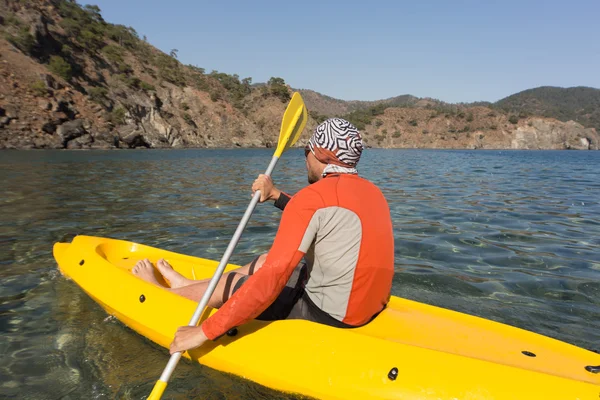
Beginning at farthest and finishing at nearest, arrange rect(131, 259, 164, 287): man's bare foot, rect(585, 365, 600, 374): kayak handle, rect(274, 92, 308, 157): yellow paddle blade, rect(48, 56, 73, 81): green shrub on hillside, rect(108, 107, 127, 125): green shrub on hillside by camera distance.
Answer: rect(108, 107, 127, 125): green shrub on hillside < rect(48, 56, 73, 81): green shrub on hillside < rect(274, 92, 308, 157): yellow paddle blade < rect(131, 259, 164, 287): man's bare foot < rect(585, 365, 600, 374): kayak handle

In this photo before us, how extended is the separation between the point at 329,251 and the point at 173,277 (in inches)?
88.0

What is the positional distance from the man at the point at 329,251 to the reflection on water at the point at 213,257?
702 mm

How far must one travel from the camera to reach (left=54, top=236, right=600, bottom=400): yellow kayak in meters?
2.13

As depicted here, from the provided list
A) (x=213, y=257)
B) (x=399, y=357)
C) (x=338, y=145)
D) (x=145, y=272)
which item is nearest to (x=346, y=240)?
(x=338, y=145)

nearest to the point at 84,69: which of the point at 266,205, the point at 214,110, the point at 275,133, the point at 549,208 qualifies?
the point at 214,110

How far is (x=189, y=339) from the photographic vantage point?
237 cm

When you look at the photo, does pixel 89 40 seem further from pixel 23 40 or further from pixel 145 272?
pixel 145 272

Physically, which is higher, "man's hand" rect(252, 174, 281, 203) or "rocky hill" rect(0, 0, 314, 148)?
"rocky hill" rect(0, 0, 314, 148)

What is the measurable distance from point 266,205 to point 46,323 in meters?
6.70

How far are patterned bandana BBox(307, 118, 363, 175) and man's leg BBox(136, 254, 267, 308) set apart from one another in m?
1.06

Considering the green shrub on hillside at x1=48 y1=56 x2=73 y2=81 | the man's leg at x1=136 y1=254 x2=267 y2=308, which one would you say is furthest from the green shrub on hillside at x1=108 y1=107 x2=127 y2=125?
the man's leg at x1=136 y1=254 x2=267 y2=308

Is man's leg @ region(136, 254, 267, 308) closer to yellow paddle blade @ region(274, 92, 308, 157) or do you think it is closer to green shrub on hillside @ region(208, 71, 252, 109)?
yellow paddle blade @ region(274, 92, 308, 157)

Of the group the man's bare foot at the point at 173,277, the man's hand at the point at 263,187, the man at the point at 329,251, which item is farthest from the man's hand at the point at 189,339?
the man's bare foot at the point at 173,277

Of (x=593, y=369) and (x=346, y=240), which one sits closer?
(x=346, y=240)
